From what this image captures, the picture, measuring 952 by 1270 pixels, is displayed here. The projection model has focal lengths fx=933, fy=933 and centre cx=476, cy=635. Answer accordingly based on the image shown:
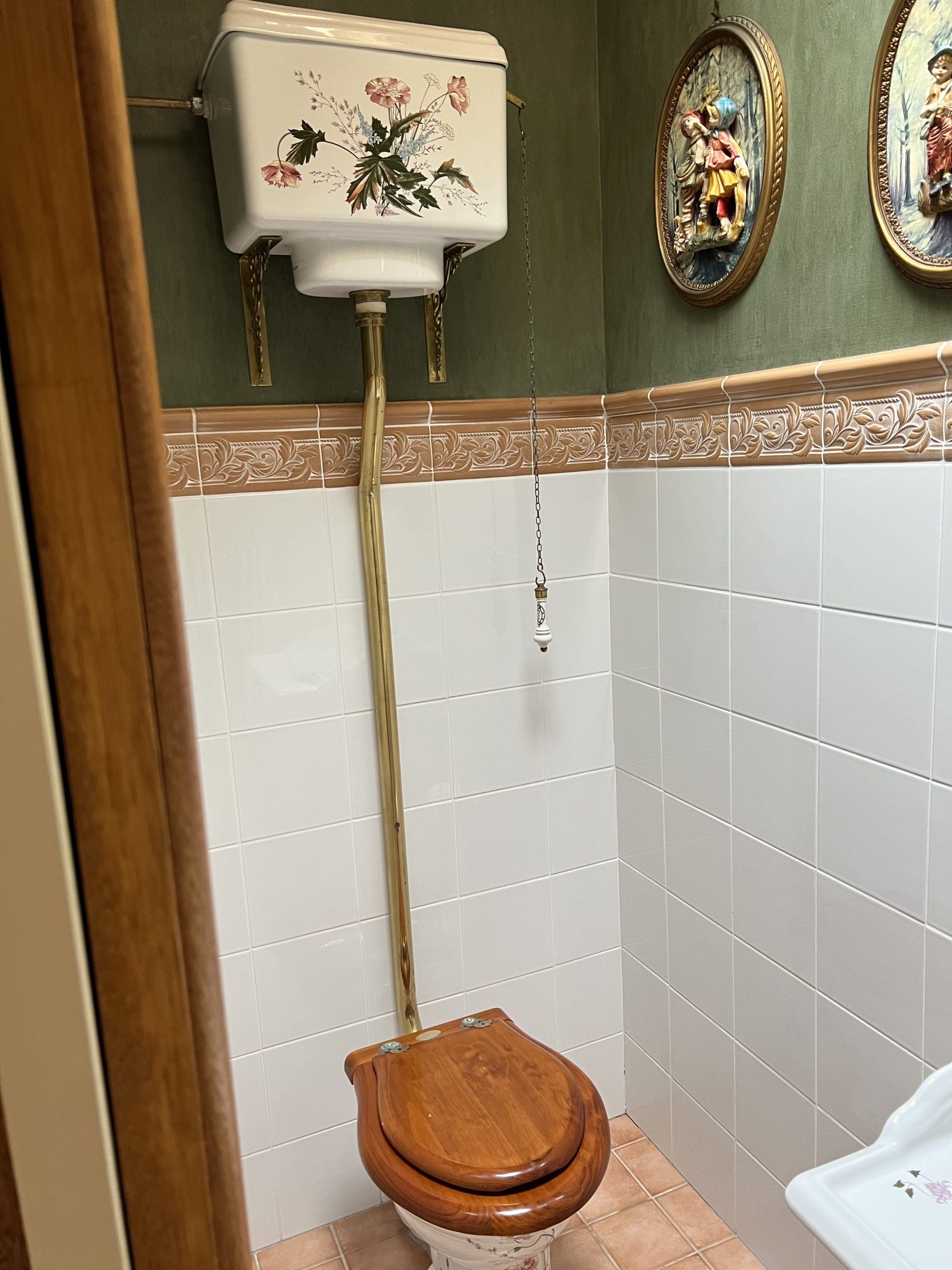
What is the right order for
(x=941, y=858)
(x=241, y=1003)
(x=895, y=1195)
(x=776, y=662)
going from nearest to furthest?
(x=895, y=1195), (x=941, y=858), (x=776, y=662), (x=241, y=1003)

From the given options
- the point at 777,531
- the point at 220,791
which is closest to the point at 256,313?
→ the point at 220,791

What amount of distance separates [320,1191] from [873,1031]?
1093 mm

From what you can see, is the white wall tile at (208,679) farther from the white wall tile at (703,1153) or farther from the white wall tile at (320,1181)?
the white wall tile at (703,1153)

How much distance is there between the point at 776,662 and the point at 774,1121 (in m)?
0.79

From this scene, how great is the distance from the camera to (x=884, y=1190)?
920mm

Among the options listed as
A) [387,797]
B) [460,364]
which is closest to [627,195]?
Result: [460,364]

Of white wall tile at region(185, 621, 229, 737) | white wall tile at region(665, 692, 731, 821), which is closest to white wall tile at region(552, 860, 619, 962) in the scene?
white wall tile at region(665, 692, 731, 821)

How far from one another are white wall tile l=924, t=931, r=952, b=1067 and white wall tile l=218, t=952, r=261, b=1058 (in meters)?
1.10

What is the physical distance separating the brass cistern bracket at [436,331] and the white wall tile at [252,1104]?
1.29 meters

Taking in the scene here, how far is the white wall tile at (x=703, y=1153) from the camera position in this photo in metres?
1.72

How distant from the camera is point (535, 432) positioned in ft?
5.83

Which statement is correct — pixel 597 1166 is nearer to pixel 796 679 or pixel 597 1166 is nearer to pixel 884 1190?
pixel 884 1190

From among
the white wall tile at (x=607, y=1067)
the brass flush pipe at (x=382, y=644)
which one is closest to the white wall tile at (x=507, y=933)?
the brass flush pipe at (x=382, y=644)

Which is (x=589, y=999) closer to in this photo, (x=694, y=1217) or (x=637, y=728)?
(x=694, y=1217)
